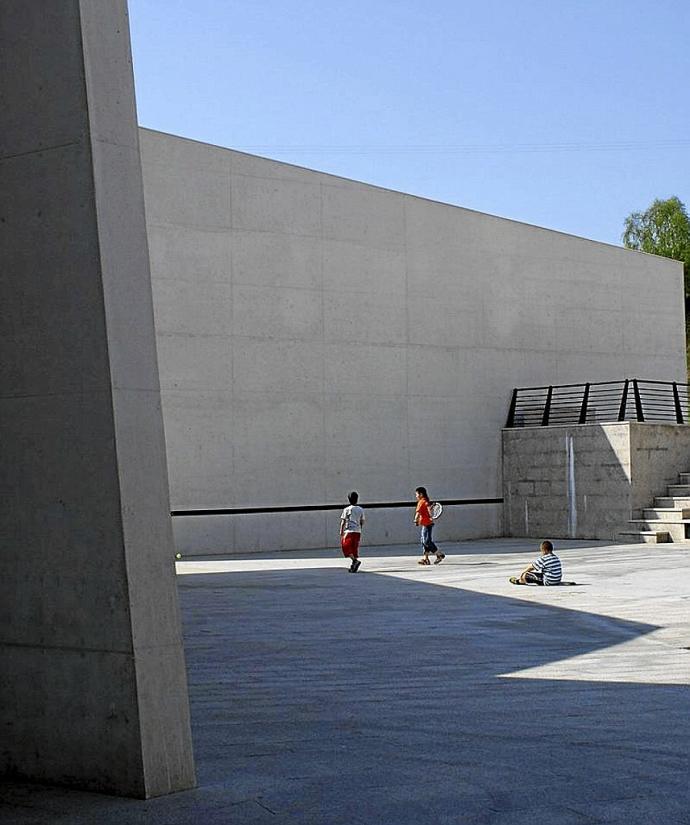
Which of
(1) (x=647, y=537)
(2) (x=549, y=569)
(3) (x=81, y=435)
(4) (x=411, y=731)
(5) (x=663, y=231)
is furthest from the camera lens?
(5) (x=663, y=231)

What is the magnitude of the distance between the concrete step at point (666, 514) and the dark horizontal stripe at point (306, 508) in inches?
169

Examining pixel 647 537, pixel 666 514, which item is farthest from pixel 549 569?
pixel 666 514

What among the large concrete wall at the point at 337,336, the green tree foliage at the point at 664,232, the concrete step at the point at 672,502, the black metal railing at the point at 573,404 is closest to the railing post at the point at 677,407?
the black metal railing at the point at 573,404

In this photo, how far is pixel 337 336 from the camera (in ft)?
92.6

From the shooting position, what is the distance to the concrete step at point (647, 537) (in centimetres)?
2766

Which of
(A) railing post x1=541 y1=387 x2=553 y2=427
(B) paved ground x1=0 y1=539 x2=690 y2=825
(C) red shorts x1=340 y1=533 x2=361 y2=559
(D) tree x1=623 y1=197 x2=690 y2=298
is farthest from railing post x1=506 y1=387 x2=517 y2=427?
(D) tree x1=623 y1=197 x2=690 y2=298

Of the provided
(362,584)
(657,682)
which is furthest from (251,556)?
(657,682)

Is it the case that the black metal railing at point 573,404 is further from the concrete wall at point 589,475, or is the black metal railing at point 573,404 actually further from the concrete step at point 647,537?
the concrete step at point 647,537

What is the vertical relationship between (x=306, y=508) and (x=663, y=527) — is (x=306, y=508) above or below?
above

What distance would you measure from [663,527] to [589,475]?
88.0 inches

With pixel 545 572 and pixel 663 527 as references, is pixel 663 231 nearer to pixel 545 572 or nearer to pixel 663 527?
pixel 663 527

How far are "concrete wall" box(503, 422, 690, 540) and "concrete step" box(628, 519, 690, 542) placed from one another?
0.27 meters

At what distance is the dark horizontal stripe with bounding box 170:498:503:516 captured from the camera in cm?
2577

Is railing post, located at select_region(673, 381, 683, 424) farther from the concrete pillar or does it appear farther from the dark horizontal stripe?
the concrete pillar
